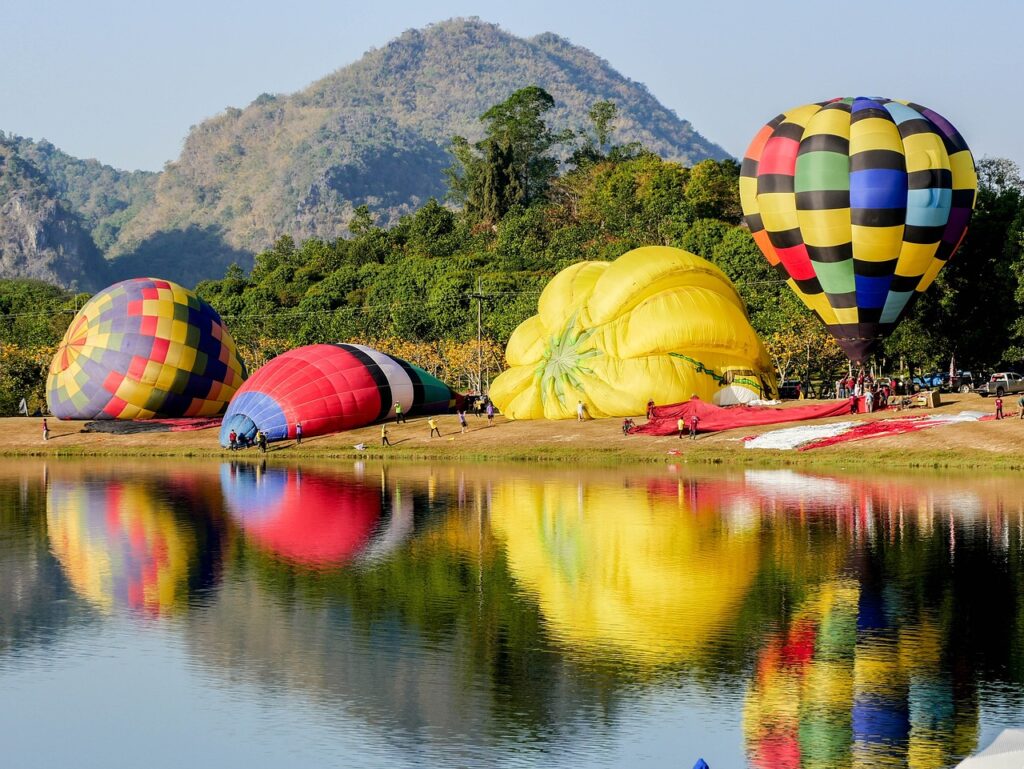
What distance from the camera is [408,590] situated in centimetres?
3036

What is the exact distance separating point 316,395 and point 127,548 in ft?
96.9

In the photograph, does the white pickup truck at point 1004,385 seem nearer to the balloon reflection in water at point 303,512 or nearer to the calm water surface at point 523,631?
the calm water surface at point 523,631

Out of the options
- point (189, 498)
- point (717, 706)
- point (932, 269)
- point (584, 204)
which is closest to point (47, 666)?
point (717, 706)

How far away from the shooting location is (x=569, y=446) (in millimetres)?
60812

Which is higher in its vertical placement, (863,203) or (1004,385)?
(863,203)

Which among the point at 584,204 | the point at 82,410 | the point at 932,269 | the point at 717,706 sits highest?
the point at 584,204

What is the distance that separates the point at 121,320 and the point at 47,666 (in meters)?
49.3

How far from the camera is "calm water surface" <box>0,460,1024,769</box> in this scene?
Result: 20.2 m

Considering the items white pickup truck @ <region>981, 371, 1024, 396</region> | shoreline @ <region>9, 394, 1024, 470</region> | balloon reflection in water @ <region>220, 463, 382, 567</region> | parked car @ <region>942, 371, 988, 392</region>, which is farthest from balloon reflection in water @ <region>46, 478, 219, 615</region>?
parked car @ <region>942, 371, 988, 392</region>

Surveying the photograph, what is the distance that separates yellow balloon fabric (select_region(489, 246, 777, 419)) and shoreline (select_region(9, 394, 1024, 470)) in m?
1.43

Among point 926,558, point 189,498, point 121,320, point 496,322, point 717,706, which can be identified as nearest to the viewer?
point 717,706

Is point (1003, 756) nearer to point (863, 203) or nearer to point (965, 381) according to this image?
point (863, 203)

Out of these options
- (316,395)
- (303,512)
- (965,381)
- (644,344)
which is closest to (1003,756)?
(303,512)

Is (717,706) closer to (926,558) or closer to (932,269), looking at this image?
(926,558)
